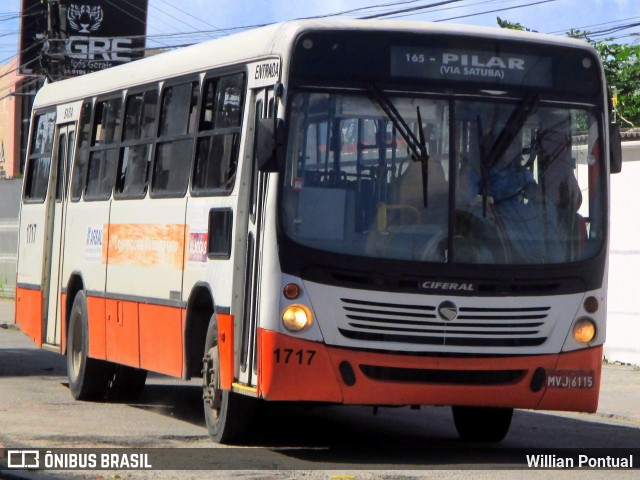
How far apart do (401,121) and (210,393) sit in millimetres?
2567

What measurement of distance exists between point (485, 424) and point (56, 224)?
585 cm

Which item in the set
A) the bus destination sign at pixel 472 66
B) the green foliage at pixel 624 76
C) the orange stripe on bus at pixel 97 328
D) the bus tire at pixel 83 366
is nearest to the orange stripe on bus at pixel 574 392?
the bus destination sign at pixel 472 66

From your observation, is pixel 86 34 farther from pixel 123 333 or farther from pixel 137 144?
pixel 123 333

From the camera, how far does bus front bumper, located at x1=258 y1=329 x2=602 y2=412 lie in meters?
9.75

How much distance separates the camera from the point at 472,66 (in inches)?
408

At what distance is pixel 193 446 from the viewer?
10742 millimetres

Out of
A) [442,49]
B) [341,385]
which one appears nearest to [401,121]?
[442,49]

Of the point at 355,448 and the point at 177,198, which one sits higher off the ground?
the point at 177,198

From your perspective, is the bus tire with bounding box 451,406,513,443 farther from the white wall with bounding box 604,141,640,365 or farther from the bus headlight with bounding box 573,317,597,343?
the white wall with bounding box 604,141,640,365

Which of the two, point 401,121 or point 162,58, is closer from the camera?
point 401,121

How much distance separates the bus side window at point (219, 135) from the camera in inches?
426

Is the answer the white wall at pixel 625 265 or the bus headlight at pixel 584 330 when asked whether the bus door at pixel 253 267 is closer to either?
the bus headlight at pixel 584 330

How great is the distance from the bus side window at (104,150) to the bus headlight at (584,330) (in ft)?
16.9

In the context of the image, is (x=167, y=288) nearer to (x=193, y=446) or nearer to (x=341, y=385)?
(x=193, y=446)
